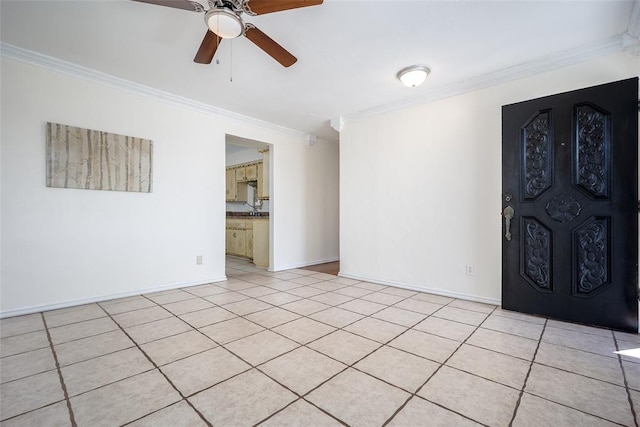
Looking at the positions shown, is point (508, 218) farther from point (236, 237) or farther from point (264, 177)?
point (236, 237)

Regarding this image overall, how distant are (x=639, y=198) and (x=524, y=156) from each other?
0.91 meters

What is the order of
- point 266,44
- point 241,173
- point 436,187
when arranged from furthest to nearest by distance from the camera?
point 241,173 < point 436,187 < point 266,44

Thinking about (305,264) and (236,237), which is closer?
(305,264)

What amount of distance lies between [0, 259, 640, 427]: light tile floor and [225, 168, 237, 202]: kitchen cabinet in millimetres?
4426

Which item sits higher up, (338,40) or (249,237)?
(338,40)


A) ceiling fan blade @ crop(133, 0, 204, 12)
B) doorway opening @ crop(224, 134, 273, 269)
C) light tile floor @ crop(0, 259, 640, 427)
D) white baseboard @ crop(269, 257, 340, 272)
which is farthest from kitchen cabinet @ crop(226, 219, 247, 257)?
ceiling fan blade @ crop(133, 0, 204, 12)

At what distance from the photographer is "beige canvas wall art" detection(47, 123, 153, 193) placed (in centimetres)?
289

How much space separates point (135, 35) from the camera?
2432 millimetres

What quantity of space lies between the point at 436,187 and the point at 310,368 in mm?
2683

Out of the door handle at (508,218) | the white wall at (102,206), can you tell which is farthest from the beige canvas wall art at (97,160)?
the door handle at (508,218)

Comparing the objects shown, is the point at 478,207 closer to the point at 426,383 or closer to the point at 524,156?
the point at 524,156

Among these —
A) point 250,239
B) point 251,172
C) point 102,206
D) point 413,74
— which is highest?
point 413,74

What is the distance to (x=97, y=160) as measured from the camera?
3.14 m

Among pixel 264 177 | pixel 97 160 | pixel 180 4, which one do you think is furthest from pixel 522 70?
pixel 97 160
